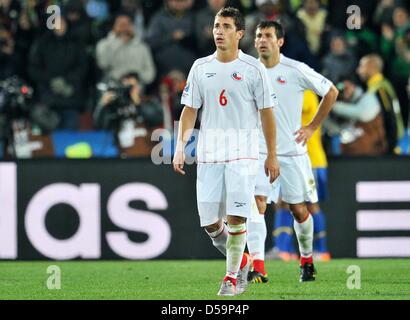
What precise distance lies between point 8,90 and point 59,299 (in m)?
6.03

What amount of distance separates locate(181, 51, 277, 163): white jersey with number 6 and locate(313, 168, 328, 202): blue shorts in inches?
177

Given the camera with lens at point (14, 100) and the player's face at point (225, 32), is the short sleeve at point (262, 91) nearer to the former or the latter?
the player's face at point (225, 32)

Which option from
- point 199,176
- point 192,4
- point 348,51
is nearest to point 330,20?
point 348,51

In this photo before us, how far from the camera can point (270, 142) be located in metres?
9.43

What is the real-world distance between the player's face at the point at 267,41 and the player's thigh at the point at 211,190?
196 centimetres

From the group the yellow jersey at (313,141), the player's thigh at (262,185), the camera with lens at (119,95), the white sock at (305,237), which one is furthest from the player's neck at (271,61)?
the camera with lens at (119,95)

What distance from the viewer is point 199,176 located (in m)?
9.47

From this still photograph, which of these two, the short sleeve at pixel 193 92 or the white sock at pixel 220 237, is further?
the white sock at pixel 220 237

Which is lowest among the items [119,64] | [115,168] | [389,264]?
[389,264]

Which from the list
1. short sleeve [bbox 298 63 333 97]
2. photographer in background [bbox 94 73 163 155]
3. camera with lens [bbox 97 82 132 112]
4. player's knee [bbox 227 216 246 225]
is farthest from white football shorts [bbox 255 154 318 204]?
camera with lens [bbox 97 82 132 112]

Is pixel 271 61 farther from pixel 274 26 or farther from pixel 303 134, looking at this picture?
pixel 303 134

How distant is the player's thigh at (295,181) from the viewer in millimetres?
11117
